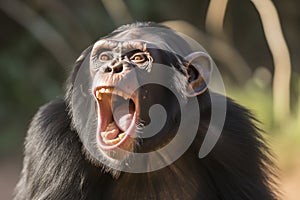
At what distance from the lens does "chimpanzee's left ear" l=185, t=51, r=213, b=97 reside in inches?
143

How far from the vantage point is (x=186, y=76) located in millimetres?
3635

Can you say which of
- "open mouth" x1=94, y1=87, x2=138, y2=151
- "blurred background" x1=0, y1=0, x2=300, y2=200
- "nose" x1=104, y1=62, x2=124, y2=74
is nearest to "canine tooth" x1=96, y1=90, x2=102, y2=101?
"open mouth" x1=94, y1=87, x2=138, y2=151

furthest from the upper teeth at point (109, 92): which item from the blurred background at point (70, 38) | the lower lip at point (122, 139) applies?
the blurred background at point (70, 38)

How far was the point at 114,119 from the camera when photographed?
138 inches

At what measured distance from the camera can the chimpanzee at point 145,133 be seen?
3520 millimetres

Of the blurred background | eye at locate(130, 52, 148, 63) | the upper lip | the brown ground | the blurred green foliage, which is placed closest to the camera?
the upper lip

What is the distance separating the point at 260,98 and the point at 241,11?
2355 mm

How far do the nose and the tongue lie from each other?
0.53ft

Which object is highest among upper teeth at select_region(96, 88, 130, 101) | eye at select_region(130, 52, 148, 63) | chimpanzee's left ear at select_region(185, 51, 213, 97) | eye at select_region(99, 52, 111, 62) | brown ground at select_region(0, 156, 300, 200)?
eye at select_region(99, 52, 111, 62)

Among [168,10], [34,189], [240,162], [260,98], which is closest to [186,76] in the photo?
[240,162]

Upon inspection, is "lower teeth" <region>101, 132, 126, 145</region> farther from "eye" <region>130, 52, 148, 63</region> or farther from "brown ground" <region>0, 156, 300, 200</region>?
"brown ground" <region>0, 156, 300, 200</region>

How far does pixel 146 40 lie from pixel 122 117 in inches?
15.9

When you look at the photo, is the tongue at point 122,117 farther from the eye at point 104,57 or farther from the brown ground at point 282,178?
the brown ground at point 282,178

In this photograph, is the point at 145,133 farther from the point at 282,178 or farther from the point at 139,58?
the point at 282,178
